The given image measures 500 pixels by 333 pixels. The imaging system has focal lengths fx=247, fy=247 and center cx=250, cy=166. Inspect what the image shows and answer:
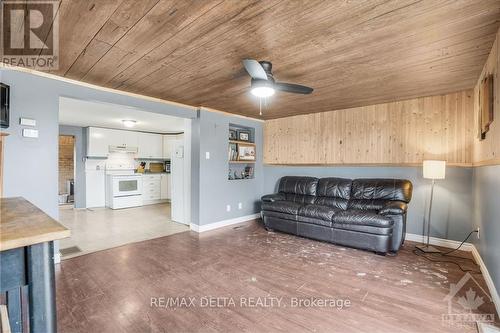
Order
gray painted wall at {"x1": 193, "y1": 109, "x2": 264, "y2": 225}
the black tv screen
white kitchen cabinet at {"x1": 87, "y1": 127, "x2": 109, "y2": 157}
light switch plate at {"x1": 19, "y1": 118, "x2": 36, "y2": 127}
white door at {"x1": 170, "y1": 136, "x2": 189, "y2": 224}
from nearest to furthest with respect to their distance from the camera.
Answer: the black tv screen < light switch plate at {"x1": 19, "y1": 118, "x2": 36, "y2": 127} < gray painted wall at {"x1": 193, "y1": 109, "x2": 264, "y2": 225} < white door at {"x1": 170, "y1": 136, "x2": 189, "y2": 224} < white kitchen cabinet at {"x1": 87, "y1": 127, "x2": 109, "y2": 157}

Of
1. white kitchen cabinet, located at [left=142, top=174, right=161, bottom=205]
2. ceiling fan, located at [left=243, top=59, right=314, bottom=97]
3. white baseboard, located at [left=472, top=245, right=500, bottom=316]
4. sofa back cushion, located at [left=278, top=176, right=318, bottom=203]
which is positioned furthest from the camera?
white kitchen cabinet, located at [left=142, top=174, right=161, bottom=205]

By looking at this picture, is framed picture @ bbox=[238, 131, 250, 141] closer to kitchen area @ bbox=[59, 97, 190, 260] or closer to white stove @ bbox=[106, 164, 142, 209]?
kitchen area @ bbox=[59, 97, 190, 260]

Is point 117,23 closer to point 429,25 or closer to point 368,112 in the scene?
point 429,25

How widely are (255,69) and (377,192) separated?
3.04 m

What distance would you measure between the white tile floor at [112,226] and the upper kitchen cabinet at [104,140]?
1.59 m

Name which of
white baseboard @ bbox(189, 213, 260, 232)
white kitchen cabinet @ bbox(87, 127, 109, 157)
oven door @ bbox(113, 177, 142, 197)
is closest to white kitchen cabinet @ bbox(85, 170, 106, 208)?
white kitchen cabinet @ bbox(87, 127, 109, 157)

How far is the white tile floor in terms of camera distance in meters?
3.89

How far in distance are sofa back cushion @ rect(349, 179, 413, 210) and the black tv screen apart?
185 inches

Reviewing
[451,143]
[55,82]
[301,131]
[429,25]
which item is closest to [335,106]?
[301,131]

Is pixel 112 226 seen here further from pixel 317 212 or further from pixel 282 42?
pixel 282 42

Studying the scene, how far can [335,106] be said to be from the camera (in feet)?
14.8

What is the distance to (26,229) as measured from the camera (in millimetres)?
938

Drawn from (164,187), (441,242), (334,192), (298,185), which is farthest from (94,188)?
(441,242)

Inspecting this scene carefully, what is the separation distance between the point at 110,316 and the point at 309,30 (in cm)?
282
